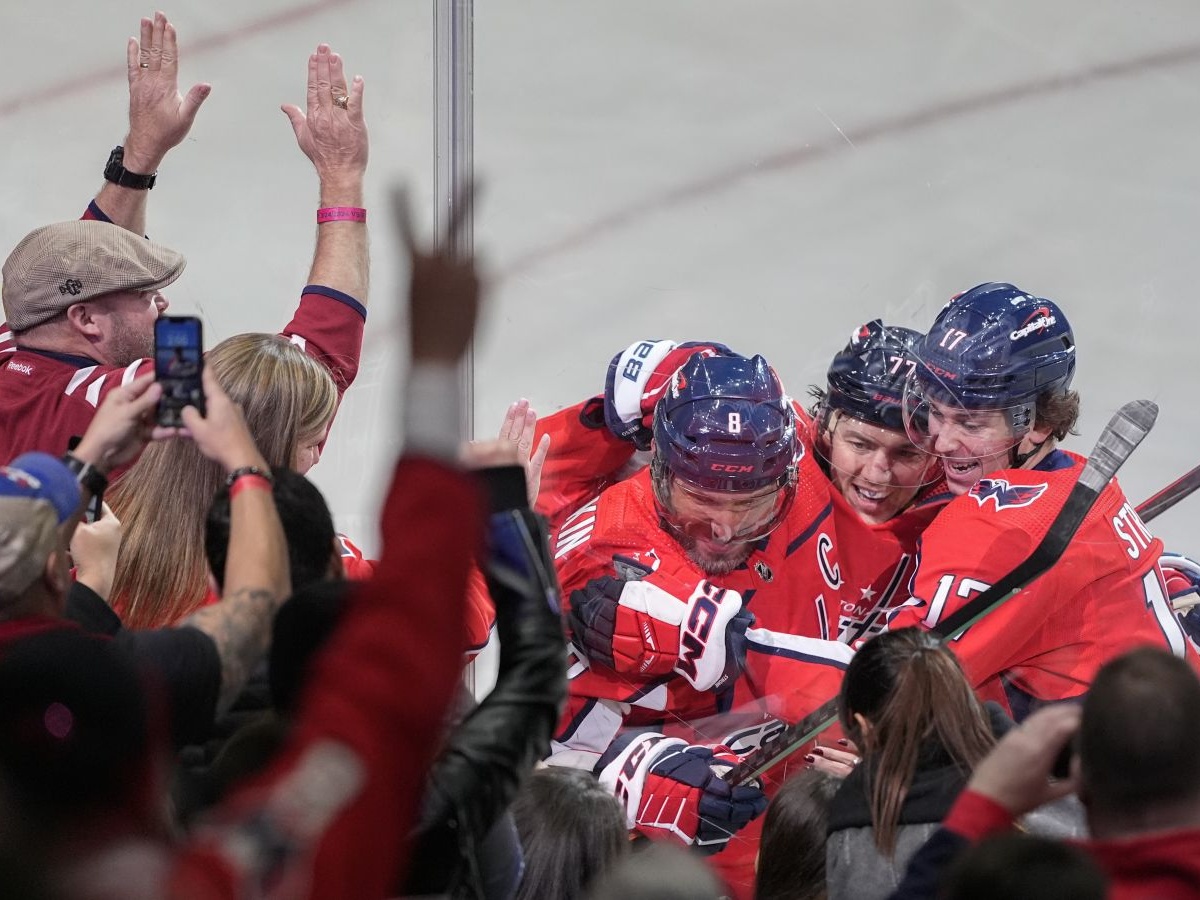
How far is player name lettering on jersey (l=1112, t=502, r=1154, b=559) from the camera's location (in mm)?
2703

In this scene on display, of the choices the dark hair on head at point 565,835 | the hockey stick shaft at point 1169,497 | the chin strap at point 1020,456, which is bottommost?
the dark hair on head at point 565,835

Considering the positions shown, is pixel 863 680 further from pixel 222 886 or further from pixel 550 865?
pixel 222 886

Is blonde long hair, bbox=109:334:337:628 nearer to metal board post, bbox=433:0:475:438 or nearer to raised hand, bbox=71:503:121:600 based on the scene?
raised hand, bbox=71:503:121:600

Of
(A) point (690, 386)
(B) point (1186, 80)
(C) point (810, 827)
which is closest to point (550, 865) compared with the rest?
(C) point (810, 827)

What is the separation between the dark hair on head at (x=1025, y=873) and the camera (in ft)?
3.59

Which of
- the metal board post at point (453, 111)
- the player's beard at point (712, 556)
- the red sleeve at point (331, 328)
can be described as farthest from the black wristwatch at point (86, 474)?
the metal board post at point (453, 111)

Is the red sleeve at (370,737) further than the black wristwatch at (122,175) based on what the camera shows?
No

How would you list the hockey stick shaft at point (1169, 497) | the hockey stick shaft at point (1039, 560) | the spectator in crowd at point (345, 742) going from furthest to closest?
1. the hockey stick shaft at point (1169, 497)
2. the hockey stick shaft at point (1039, 560)
3. the spectator in crowd at point (345, 742)

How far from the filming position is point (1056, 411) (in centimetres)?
289

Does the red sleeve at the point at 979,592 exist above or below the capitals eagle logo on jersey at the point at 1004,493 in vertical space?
below

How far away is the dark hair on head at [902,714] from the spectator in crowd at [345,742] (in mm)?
861

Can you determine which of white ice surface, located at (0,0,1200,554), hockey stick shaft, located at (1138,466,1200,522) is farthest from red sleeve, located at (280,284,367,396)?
hockey stick shaft, located at (1138,466,1200,522)

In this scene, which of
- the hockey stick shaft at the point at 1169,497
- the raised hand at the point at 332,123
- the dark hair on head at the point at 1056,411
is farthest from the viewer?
the hockey stick shaft at the point at 1169,497

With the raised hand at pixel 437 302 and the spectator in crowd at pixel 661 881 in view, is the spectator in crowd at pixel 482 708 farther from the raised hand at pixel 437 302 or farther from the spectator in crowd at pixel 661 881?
the raised hand at pixel 437 302
